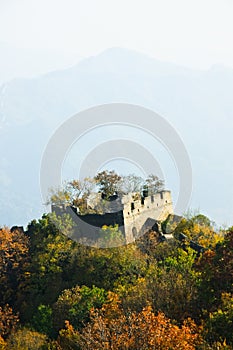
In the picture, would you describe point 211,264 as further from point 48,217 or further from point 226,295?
point 48,217

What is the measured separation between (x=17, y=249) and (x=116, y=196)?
8.80m

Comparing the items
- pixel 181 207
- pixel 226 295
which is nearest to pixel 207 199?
pixel 181 207

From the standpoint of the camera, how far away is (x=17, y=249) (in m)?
39.7

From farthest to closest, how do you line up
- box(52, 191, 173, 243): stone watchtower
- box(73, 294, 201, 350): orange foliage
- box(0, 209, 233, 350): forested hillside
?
1. box(52, 191, 173, 243): stone watchtower
2. box(0, 209, 233, 350): forested hillside
3. box(73, 294, 201, 350): orange foliage

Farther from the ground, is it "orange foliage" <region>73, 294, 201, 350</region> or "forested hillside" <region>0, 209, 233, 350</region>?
"forested hillside" <region>0, 209, 233, 350</region>

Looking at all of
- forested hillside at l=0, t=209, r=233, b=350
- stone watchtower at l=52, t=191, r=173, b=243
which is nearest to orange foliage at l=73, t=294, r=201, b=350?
forested hillside at l=0, t=209, r=233, b=350

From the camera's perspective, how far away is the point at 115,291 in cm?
3172

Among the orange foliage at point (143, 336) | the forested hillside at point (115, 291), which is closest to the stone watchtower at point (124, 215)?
the forested hillside at point (115, 291)

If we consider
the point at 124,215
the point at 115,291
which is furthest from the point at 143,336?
the point at 124,215

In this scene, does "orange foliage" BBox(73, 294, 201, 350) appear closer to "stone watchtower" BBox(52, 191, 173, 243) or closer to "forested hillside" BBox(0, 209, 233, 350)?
"forested hillside" BBox(0, 209, 233, 350)

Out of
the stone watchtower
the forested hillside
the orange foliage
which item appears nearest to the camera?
the orange foliage

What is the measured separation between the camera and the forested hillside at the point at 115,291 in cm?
2058

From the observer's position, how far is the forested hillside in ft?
67.5

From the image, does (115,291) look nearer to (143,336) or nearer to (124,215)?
(124,215)
